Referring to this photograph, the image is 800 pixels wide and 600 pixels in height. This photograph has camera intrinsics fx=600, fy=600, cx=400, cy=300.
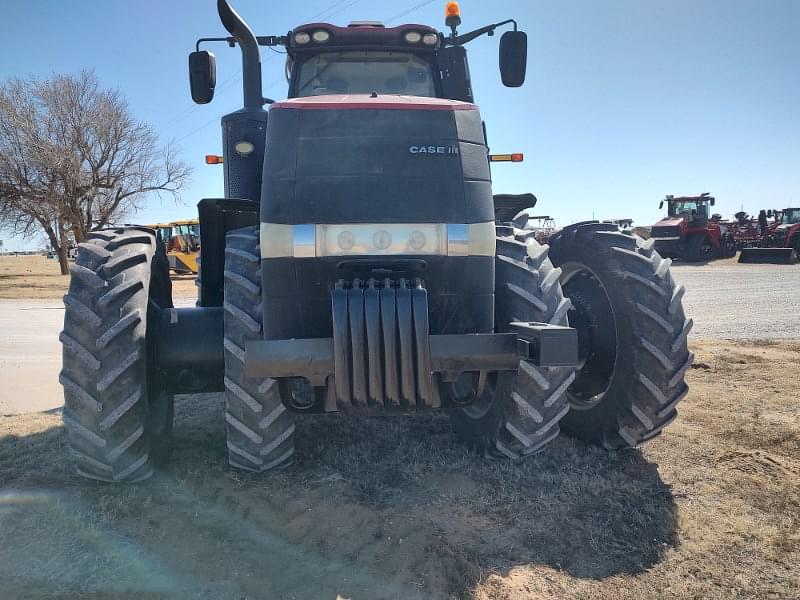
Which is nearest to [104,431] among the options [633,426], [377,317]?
[377,317]

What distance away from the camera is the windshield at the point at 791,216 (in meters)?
27.9

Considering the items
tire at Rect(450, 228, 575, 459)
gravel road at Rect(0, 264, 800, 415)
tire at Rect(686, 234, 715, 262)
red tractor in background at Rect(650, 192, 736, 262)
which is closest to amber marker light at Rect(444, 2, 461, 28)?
tire at Rect(450, 228, 575, 459)

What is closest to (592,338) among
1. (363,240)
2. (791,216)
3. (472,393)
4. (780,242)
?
(472,393)

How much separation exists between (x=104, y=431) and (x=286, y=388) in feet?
3.24

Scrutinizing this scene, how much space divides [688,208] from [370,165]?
26653 mm

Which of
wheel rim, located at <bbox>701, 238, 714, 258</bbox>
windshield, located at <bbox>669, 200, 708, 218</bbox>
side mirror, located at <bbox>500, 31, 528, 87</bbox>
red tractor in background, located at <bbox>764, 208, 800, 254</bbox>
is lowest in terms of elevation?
wheel rim, located at <bbox>701, 238, 714, 258</bbox>

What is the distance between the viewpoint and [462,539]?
288cm

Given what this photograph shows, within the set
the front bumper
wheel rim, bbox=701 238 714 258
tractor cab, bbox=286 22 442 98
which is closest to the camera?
the front bumper

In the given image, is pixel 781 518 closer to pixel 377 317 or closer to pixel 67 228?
pixel 377 317

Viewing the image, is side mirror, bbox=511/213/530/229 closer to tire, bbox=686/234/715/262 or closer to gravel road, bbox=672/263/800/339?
gravel road, bbox=672/263/800/339

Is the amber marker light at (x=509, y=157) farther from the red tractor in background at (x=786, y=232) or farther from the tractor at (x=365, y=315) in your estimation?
the red tractor in background at (x=786, y=232)

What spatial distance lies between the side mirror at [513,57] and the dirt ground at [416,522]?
9.08ft

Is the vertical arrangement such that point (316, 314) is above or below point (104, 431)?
above

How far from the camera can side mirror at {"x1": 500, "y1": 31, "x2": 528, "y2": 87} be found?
4.57 metres
